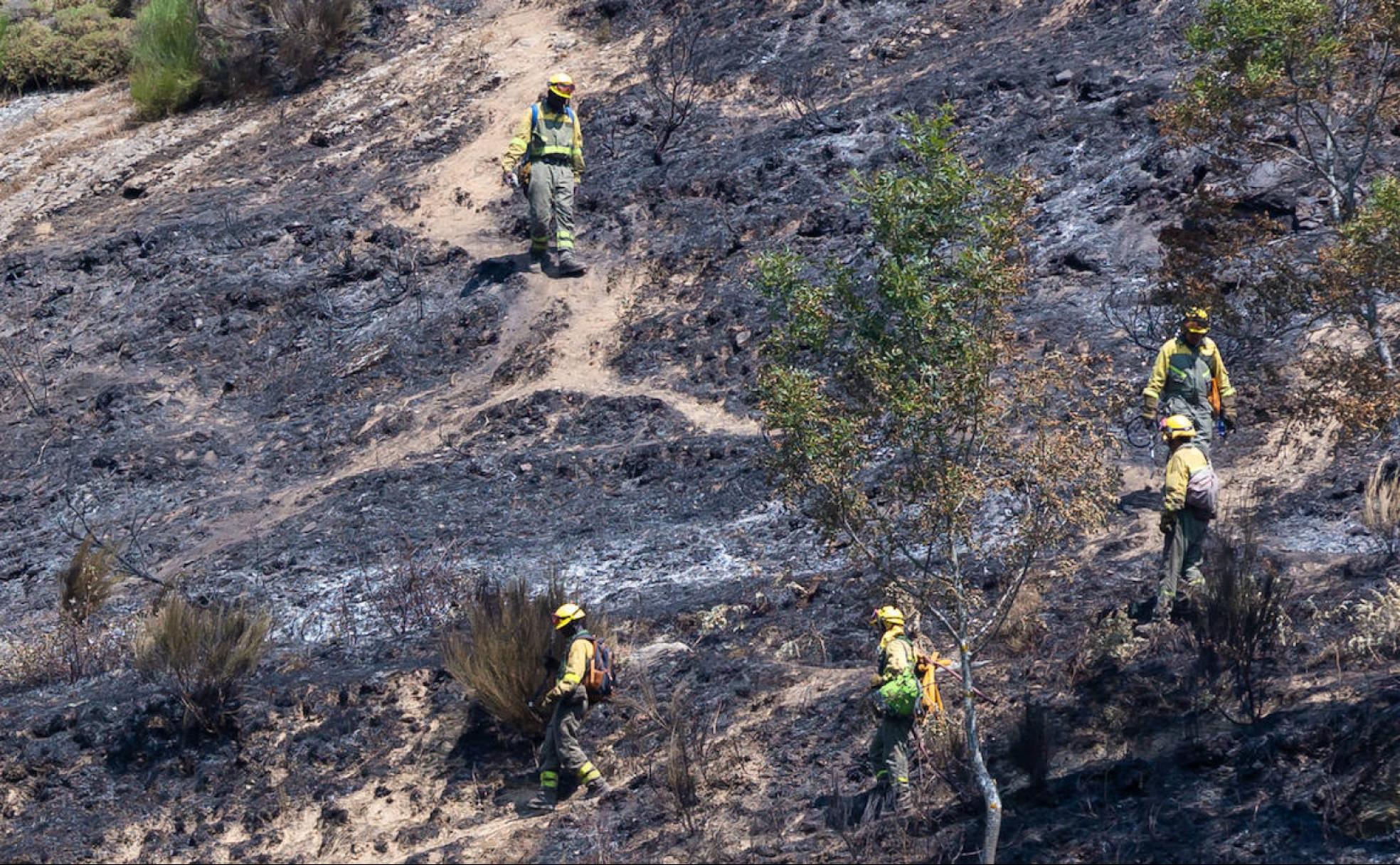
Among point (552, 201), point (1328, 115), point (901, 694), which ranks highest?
point (1328, 115)

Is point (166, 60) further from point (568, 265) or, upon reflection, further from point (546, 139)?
point (568, 265)

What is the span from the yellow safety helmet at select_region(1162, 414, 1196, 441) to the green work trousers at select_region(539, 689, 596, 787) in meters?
3.64

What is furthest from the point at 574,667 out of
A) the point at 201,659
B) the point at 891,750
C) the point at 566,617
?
the point at 201,659

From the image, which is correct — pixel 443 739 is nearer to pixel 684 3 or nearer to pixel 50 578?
pixel 50 578

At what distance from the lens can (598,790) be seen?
921 cm

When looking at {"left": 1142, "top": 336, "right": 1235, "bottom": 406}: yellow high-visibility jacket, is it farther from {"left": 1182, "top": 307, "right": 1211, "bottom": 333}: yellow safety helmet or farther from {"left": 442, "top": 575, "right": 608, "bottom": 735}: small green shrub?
{"left": 442, "top": 575, "right": 608, "bottom": 735}: small green shrub

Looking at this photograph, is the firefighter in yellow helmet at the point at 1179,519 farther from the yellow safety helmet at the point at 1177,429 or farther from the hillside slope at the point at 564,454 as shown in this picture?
the hillside slope at the point at 564,454

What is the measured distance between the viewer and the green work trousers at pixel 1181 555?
9.11 metres

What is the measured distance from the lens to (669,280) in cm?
1573

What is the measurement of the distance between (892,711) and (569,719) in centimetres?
198

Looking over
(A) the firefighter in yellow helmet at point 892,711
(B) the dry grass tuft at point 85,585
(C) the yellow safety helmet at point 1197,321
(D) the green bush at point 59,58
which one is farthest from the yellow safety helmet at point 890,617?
(D) the green bush at point 59,58

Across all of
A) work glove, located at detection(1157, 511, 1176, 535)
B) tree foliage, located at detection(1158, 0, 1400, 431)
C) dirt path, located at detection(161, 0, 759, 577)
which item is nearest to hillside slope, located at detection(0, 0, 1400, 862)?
dirt path, located at detection(161, 0, 759, 577)

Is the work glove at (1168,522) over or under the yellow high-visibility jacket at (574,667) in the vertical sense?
over

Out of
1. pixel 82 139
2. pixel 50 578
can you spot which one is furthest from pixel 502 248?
pixel 82 139
